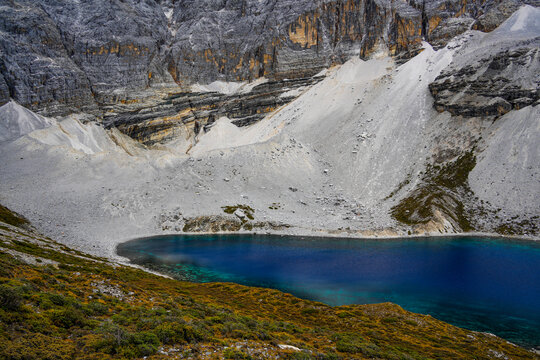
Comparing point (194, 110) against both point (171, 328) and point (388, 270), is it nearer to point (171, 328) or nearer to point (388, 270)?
point (388, 270)

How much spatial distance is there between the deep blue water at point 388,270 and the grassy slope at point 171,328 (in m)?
7.78

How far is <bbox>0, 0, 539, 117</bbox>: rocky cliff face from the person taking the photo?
119812mm

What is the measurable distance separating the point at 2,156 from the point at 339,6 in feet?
426

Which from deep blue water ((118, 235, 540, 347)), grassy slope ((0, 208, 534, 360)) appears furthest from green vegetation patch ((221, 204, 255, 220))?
grassy slope ((0, 208, 534, 360))

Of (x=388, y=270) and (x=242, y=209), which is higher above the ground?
(x=242, y=209)

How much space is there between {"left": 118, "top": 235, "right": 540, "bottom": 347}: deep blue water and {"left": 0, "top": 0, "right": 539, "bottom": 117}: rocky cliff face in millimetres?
88196

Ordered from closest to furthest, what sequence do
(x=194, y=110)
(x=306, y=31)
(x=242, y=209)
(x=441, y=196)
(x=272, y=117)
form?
(x=441, y=196), (x=242, y=209), (x=272, y=117), (x=306, y=31), (x=194, y=110)

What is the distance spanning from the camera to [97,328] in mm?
13469

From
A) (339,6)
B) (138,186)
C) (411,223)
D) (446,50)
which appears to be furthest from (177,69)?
(411,223)

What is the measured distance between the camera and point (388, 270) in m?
48.7

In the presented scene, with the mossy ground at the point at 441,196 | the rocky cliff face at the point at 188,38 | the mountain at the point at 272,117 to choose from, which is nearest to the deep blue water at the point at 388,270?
the mossy ground at the point at 441,196

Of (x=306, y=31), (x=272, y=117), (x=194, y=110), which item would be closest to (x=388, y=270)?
(x=272, y=117)

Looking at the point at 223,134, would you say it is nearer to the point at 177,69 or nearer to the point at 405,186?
the point at 177,69

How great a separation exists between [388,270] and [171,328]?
134 ft
